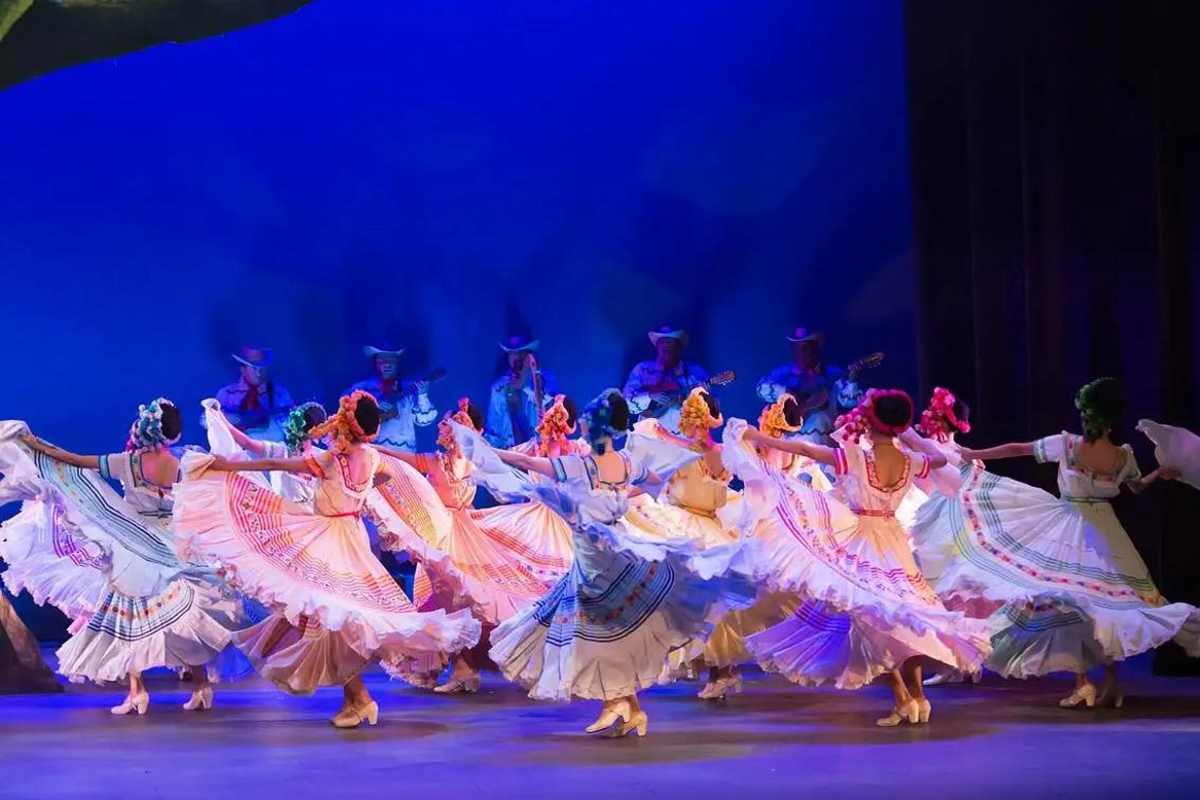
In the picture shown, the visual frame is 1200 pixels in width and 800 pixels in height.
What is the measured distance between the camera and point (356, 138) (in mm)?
12594

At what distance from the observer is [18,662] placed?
7.77m

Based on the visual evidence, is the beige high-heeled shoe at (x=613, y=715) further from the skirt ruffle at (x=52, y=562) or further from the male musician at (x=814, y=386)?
the male musician at (x=814, y=386)

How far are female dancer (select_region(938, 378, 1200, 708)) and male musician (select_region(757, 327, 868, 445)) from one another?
13.4 feet

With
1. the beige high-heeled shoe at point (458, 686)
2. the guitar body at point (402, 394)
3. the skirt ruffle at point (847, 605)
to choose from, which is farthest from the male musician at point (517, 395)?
the skirt ruffle at point (847, 605)

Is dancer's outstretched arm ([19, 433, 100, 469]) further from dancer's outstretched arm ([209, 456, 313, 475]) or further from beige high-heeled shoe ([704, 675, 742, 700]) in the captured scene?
beige high-heeled shoe ([704, 675, 742, 700])

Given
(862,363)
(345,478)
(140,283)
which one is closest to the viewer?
(345,478)

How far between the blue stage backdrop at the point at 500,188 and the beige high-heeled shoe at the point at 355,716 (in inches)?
243

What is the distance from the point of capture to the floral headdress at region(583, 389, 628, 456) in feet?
19.9

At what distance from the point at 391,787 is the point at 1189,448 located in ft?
13.0

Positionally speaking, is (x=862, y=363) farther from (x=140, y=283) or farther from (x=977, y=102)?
(x=140, y=283)

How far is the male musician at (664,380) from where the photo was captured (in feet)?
38.1

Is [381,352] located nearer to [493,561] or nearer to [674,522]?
[493,561]

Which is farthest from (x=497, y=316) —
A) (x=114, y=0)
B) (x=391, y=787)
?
(x=391, y=787)

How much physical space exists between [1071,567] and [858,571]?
1146 mm
